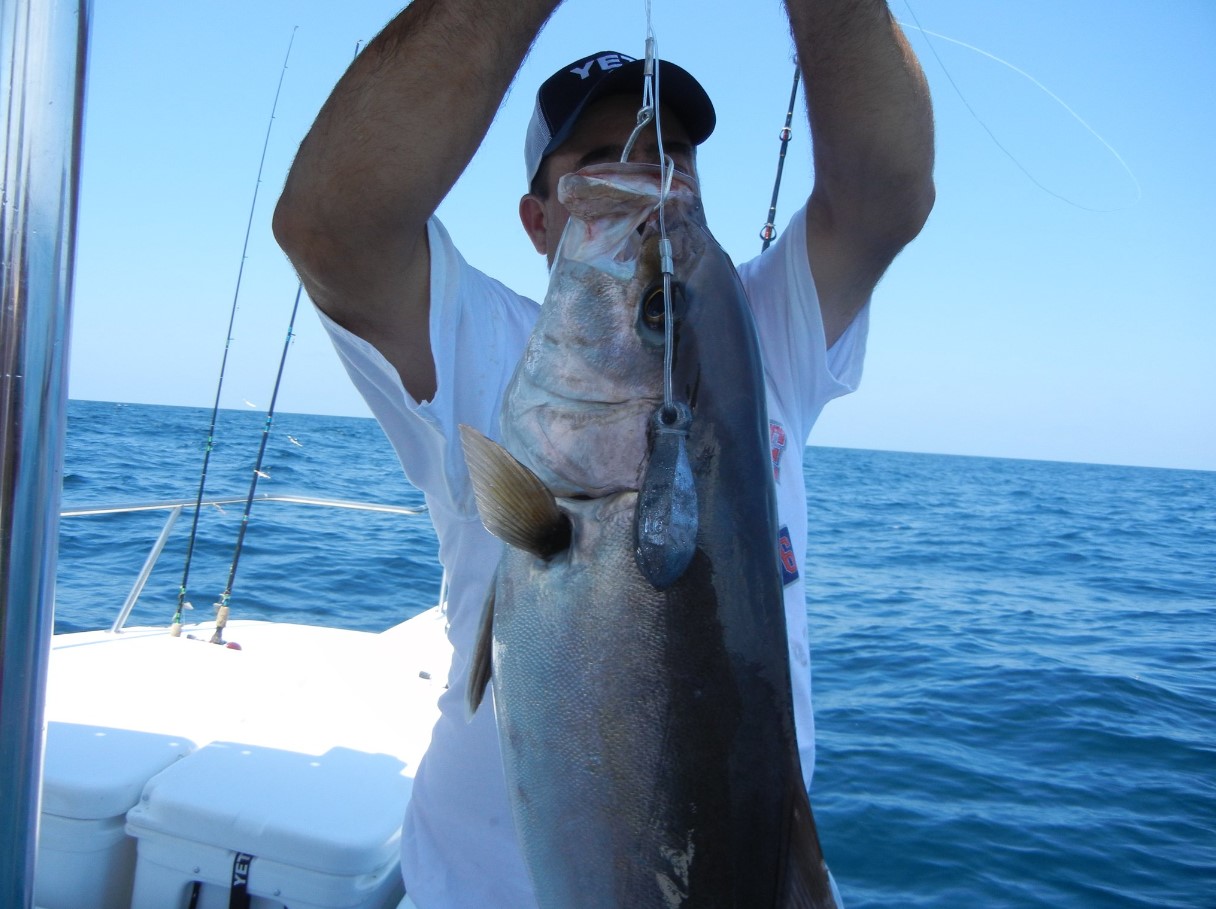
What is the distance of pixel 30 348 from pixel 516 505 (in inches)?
24.1

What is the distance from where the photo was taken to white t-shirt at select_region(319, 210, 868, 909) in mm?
1618

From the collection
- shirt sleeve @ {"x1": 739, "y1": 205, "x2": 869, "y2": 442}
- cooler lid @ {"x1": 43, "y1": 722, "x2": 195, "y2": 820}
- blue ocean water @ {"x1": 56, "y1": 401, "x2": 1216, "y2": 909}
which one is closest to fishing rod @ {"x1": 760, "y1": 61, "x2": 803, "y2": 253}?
shirt sleeve @ {"x1": 739, "y1": 205, "x2": 869, "y2": 442}

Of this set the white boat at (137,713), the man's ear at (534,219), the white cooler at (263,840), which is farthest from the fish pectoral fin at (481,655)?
the white cooler at (263,840)

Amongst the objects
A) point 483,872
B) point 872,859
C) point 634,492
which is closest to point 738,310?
point 634,492

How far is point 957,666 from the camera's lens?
346 inches

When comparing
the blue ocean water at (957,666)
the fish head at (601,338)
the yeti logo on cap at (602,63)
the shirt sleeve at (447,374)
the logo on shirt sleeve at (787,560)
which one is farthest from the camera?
the blue ocean water at (957,666)

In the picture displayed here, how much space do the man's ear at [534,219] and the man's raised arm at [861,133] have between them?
2.05 ft

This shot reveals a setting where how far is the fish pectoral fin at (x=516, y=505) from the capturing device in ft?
4.02

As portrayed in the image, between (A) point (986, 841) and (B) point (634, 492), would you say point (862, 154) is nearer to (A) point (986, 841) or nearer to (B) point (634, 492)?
(B) point (634, 492)

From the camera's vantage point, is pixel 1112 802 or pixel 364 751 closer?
pixel 364 751

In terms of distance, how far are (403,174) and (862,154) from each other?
92 centimetres

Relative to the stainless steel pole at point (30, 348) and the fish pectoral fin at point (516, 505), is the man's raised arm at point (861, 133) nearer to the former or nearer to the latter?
the fish pectoral fin at point (516, 505)

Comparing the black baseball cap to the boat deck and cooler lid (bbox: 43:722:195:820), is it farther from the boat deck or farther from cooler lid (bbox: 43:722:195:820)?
cooler lid (bbox: 43:722:195:820)

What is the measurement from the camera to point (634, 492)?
1.25 meters
